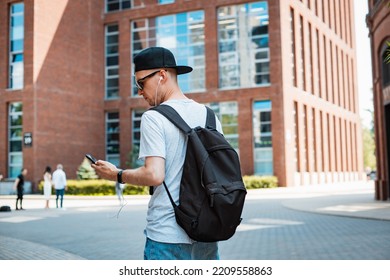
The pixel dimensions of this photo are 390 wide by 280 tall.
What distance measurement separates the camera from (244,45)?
33875 mm

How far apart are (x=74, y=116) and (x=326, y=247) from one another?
28.3m

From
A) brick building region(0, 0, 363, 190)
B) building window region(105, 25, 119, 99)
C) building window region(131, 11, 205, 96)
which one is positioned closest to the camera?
brick building region(0, 0, 363, 190)

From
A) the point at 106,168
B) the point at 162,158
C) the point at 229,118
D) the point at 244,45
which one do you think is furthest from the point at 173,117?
the point at 229,118

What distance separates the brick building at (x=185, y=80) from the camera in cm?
3069

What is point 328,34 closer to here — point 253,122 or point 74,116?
point 253,122

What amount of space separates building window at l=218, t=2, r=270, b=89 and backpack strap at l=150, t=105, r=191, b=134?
31.7 metres

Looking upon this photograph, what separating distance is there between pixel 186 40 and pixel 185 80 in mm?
2645

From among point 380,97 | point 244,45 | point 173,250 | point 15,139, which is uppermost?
point 244,45

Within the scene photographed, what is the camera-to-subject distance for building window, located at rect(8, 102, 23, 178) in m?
30.7

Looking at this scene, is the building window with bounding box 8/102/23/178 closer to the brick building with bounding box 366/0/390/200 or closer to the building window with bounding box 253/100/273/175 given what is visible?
the building window with bounding box 253/100/273/175

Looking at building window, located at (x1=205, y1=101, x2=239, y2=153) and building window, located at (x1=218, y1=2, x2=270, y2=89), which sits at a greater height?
building window, located at (x1=218, y1=2, x2=270, y2=89)

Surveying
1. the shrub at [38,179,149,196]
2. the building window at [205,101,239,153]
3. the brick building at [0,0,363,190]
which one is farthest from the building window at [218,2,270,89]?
the shrub at [38,179,149,196]

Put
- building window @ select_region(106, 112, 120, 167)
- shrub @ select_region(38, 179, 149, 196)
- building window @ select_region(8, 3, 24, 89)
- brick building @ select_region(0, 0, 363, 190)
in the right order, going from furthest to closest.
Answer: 1. building window @ select_region(106, 112, 120, 167)
2. brick building @ select_region(0, 0, 363, 190)
3. shrub @ select_region(38, 179, 149, 196)
4. building window @ select_region(8, 3, 24, 89)

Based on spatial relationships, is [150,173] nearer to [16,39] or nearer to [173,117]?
[173,117]
